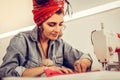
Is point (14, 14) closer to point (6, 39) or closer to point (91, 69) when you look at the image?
point (6, 39)

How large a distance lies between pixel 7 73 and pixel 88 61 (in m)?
0.68

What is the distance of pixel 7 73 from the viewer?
188cm

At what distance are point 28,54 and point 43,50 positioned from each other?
0.43 ft

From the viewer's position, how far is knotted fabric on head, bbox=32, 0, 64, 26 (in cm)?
177

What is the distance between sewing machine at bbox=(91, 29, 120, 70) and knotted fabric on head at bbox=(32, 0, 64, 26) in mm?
430

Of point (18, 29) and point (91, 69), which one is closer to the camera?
point (91, 69)

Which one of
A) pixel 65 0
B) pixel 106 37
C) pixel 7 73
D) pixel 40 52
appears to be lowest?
pixel 7 73

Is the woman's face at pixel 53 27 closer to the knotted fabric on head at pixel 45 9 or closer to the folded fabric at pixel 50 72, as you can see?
the knotted fabric on head at pixel 45 9

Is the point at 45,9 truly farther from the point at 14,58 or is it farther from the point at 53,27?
the point at 14,58

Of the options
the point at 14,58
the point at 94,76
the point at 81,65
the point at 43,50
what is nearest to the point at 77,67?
the point at 81,65

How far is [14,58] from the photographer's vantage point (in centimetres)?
187

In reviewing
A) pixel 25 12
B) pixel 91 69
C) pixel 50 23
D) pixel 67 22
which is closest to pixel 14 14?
pixel 25 12

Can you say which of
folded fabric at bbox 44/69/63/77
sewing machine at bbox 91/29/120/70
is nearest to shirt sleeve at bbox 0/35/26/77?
folded fabric at bbox 44/69/63/77

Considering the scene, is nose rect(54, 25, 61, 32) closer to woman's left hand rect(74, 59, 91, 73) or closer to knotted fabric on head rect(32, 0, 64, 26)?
knotted fabric on head rect(32, 0, 64, 26)
